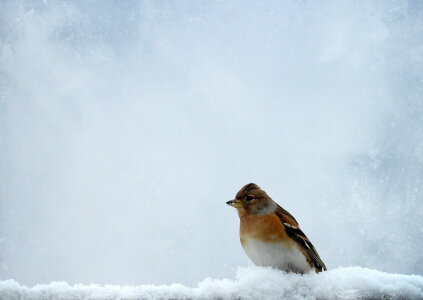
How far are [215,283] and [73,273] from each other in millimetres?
156230

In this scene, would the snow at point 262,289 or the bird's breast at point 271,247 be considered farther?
the bird's breast at point 271,247

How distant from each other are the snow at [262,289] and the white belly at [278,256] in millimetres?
1421

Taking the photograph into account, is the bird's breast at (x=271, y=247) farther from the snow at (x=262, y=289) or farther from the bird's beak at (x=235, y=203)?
the snow at (x=262, y=289)

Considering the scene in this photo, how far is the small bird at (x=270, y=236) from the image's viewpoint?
3566 millimetres

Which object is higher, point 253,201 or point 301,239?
point 253,201

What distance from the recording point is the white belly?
354cm

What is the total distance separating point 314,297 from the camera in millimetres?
1954

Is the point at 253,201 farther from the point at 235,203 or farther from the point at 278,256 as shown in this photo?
the point at 278,256

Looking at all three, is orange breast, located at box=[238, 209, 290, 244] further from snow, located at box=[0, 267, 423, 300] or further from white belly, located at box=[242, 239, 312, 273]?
snow, located at box=[0, 267, 423, 300]

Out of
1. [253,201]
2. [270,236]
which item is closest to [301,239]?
[270,236]

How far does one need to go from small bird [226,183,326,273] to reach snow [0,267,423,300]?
145cm

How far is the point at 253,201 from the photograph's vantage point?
398 cm

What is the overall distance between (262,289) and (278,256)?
1.63 m

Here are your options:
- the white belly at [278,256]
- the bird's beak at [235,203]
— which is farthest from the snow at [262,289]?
the bird's beak at [235,203]
